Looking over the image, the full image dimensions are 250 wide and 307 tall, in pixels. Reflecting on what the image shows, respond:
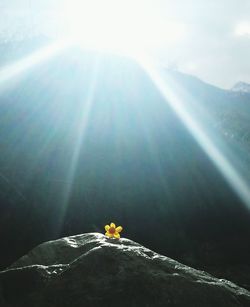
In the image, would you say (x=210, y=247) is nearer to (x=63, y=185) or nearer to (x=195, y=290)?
(x=63, y=185)

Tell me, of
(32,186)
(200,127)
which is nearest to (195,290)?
(32,186)

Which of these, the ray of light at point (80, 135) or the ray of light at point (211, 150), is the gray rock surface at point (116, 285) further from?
the ray of light at point (211, 150)

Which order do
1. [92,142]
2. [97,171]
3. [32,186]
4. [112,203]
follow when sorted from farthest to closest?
[92,142]
[97,171]
[112,203]
[32,186]

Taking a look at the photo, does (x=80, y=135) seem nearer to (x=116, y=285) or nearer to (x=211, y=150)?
(x=211, y=150)

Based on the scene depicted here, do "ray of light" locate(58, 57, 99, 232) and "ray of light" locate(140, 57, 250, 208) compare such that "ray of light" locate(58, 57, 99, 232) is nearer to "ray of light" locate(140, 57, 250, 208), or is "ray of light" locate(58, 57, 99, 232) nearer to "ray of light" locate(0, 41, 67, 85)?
"ray of light" locate(0, 41, 67, 85)

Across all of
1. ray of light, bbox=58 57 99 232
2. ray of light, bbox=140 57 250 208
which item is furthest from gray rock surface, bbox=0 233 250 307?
ray of light, bbox=140 57 250 208

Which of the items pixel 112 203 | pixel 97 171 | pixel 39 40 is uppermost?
pixel 39 40
